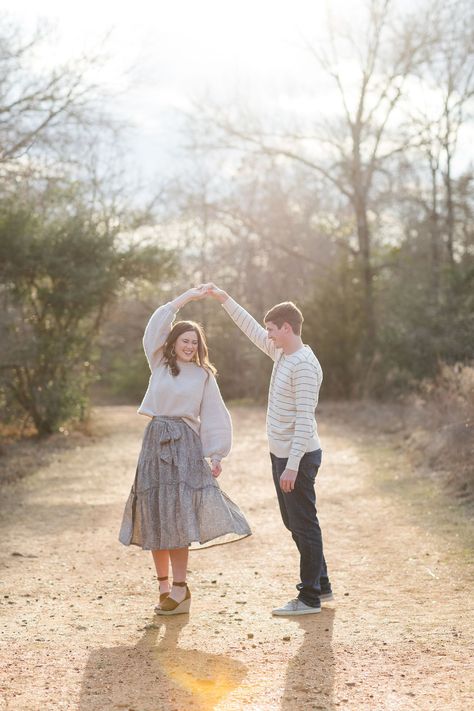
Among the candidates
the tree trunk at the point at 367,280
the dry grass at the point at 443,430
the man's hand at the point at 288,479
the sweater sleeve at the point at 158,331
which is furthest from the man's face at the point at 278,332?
the tree trunk at the point at 367,280

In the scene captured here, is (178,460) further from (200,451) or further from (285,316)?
(285,316)

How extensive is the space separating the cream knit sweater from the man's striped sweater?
11.2 inches

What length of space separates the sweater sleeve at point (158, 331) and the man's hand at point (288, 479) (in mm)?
1008

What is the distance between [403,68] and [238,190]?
10945 mm

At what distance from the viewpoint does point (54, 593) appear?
19.6 ft

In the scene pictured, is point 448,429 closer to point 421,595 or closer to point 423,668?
point 421,595

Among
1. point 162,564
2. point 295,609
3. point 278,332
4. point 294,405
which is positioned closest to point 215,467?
point 294,405

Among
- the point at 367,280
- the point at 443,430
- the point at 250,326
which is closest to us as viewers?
the point at 250,326

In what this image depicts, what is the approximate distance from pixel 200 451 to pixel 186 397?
32 cm

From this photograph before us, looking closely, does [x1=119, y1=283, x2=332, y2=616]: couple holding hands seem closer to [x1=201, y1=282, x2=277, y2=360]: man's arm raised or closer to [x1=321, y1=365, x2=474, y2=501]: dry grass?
[x1=201, y1=282, x2=277, y2=360]: man's arm raised

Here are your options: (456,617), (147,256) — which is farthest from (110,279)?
(456,617)

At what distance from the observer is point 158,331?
539cm

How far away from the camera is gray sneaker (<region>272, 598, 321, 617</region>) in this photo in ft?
17.6

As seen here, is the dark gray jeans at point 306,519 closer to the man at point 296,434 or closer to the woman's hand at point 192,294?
the man at point 296,434
